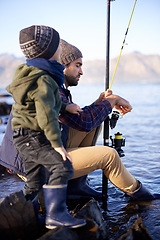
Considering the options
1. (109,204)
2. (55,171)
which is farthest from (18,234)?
(109,204)

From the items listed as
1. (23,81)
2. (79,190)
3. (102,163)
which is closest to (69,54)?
(23,81)

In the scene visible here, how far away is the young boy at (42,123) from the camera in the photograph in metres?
2.41

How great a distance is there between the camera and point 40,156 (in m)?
2.53

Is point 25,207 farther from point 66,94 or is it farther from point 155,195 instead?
point 155,195

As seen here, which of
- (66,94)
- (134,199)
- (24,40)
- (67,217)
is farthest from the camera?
(134,199)

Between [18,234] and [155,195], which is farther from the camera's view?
[155,195]

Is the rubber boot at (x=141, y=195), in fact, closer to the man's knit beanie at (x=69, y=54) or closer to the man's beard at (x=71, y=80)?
the man's beard at (x=71, y=80)

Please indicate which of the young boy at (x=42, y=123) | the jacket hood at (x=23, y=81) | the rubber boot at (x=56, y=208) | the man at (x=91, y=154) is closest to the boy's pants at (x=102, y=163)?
the man at (x=91, y=154)

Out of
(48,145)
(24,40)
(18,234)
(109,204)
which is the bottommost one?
(109,204)

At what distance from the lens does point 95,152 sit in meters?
3.11

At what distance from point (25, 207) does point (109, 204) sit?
4.32ft

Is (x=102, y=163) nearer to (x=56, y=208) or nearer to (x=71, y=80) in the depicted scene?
(x=56, y=208)

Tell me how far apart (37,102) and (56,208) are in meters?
0.88

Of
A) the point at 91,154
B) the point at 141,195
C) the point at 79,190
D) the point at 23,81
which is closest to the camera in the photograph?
the point at 23,81
